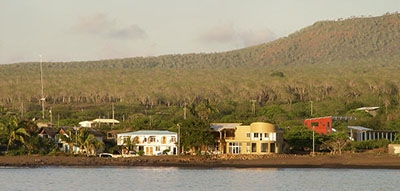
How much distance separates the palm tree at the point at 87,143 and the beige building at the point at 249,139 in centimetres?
1241

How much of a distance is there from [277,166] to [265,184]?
1752cm

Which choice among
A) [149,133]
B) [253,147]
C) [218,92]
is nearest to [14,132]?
[149,133]

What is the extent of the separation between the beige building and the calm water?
41.9ft

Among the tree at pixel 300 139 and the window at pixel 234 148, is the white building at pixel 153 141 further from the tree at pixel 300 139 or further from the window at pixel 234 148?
the tree at pixel 300 139

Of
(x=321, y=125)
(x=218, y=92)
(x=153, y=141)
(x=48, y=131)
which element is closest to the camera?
(x=153, y=141)

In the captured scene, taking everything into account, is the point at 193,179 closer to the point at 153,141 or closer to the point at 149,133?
the point at 153,141

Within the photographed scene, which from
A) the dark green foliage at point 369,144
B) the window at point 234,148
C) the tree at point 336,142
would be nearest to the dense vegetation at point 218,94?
the dark green foliage at point 369,144

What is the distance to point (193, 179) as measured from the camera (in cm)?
7431

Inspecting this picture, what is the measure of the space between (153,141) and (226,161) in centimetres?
1476

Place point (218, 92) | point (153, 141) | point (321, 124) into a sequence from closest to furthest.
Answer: point (153, 141) < point (321, 124) < point (218, 92)

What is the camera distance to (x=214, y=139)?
9931 centimetres

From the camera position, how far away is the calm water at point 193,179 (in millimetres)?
67875

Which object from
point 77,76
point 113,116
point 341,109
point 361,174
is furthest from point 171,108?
point 361,174

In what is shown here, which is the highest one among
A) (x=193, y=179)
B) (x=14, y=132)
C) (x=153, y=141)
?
(x=14, y=132)
